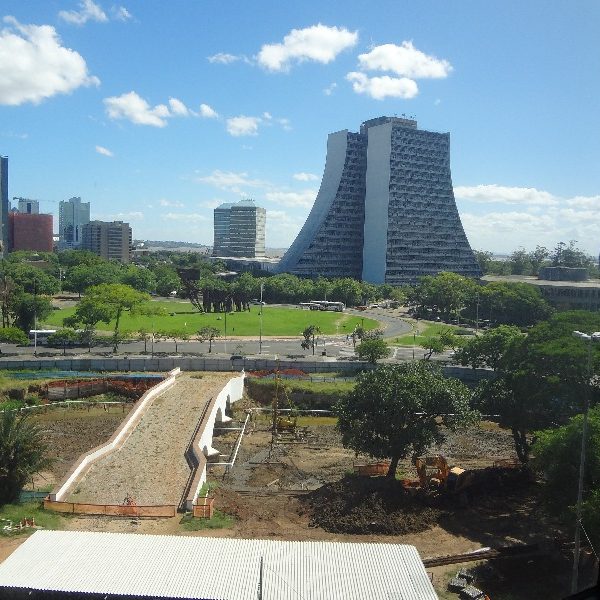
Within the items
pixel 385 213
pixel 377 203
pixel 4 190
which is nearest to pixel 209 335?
pixel 385 213

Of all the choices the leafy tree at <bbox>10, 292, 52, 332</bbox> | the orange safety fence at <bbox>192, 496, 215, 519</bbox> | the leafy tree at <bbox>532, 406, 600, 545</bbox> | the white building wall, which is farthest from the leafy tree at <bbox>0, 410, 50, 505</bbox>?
the white building wall

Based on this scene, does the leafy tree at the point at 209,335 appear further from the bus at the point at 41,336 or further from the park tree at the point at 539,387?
the park tree at the point at 539,387

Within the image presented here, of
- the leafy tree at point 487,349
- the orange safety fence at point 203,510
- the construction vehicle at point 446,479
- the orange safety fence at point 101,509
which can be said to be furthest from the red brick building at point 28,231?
the orange safety fence at point 203,510

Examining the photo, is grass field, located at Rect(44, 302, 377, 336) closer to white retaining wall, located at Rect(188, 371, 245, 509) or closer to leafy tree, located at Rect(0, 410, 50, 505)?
white retaining wall, located at Rect(188, 371, 245, 509)

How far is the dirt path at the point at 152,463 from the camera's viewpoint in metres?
20.6

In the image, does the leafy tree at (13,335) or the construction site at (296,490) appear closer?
the construction site at (296,490)

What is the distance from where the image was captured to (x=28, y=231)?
16638 centimetres

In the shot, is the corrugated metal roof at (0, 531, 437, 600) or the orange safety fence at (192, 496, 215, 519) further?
the orange safety fence at (192, 496, 215, 519)

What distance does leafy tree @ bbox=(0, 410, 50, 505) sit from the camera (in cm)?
1926

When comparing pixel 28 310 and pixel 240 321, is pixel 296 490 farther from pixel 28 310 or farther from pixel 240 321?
pixel 240 321

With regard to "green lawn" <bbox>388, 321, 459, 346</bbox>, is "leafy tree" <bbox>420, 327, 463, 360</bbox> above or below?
above

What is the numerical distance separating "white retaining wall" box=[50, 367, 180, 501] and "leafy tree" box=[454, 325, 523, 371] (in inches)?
738

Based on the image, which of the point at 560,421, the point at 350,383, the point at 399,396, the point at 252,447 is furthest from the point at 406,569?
the point at 350,383

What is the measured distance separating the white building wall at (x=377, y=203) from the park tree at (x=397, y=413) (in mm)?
80656
